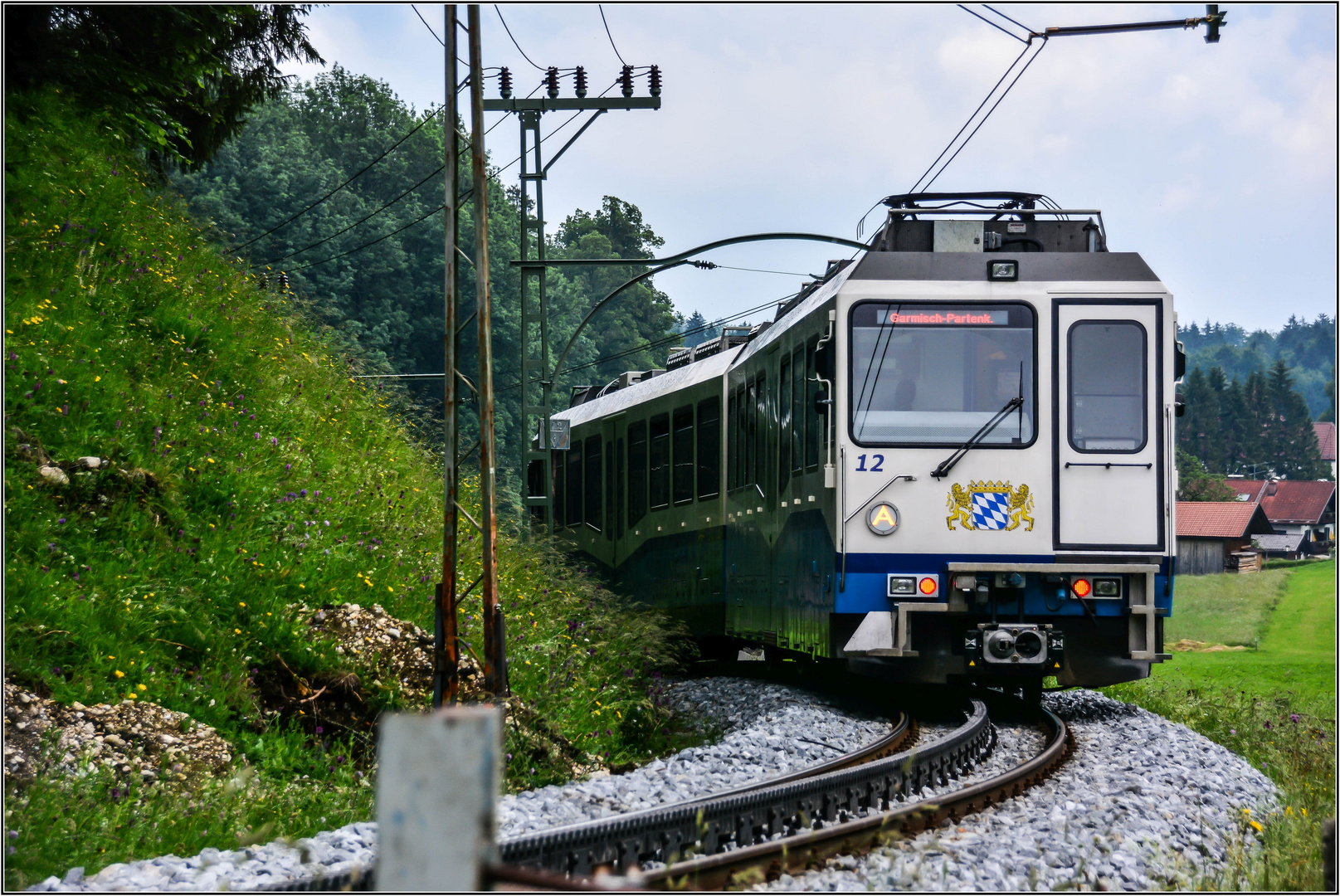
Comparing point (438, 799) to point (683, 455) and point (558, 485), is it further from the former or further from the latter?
point (558, 485)

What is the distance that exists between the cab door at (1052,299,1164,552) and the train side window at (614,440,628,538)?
776cm

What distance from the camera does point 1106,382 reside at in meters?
9.62

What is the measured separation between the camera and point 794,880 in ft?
16.5

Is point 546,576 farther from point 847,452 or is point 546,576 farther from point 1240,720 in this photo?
point 1240,720

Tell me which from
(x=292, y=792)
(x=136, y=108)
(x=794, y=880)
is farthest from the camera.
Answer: (x=136, y=108)

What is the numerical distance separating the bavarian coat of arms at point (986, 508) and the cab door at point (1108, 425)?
29 centimetres

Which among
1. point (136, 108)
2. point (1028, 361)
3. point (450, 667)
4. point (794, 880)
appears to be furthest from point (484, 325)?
point (136, 108)

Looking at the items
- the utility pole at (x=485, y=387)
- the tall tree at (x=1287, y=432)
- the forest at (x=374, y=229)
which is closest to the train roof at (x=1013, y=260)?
the utility pole at (x=485, y=387)

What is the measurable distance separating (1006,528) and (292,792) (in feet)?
18.3

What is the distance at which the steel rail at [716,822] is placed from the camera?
4.81 metres

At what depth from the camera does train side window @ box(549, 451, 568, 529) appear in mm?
19484

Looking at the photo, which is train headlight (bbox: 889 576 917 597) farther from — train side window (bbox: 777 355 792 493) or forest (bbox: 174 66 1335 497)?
forest (bbox: 174 66 1335 497)

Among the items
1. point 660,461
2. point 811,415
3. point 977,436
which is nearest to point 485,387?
point 811,415

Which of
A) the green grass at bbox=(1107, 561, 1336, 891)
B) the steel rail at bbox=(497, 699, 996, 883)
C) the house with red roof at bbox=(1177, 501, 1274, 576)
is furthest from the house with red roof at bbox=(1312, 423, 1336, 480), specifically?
the steel rail at bbox=(497, 699, 996, 883)
